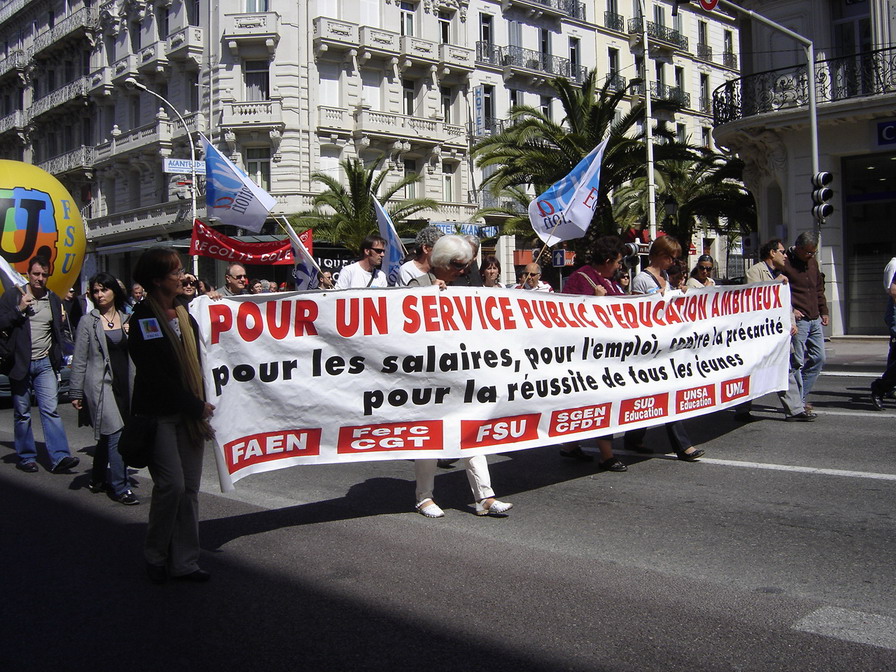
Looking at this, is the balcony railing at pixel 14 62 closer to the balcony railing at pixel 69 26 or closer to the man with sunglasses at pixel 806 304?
the balcony railing at pixel 69 26

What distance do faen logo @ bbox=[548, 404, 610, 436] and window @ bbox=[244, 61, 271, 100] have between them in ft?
102

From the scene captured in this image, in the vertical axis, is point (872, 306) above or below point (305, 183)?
below

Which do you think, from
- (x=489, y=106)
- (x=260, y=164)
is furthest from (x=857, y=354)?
(x=489, y=106)

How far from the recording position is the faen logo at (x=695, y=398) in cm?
689

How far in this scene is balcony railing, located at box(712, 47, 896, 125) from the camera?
19719 millimetres

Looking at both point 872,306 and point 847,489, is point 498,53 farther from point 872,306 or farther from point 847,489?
point 847,489

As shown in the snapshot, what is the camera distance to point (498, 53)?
40.6 meters

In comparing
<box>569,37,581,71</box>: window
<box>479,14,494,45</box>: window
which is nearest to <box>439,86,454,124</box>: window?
<box>479,14,494,45</box>: window

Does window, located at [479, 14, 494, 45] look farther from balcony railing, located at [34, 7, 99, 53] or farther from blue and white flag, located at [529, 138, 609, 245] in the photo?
blue and white flag, located at [529, 138, 609, 245]

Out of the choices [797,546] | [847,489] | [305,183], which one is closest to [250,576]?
[797,546]

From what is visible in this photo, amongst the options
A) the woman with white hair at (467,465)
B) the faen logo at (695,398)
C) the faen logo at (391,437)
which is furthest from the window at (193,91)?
the faen logo at (391,437)

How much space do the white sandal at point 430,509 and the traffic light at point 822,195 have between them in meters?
13.3

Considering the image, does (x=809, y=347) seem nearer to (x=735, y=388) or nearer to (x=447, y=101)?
(x=735, y=388)

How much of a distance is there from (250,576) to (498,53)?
39099mm
